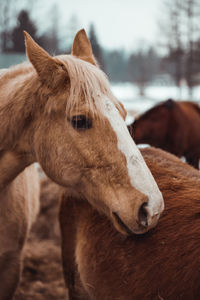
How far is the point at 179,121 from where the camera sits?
675 cm

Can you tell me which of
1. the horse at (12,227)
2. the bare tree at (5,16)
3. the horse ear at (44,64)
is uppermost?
the bare tree at (5,16)

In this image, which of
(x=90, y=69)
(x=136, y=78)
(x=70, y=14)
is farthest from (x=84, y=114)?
(x=136, y=78)

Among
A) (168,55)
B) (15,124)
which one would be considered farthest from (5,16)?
(168,55)

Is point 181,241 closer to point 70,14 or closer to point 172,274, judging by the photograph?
point 172,274

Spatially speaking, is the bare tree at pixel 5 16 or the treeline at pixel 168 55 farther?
the treeline at pixel 168 55

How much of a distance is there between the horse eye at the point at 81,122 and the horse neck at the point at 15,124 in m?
0.33

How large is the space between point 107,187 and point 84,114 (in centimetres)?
40

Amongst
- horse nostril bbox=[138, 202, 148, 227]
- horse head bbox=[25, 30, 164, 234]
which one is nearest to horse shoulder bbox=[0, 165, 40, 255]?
horse head bbox=[25, 30, 164, 234]

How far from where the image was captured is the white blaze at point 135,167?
145 centimetres

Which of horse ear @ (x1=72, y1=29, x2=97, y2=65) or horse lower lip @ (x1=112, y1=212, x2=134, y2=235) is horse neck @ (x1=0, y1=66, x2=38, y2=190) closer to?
horse ear @ (x1=72, y1=29, x2=97, y2=65)

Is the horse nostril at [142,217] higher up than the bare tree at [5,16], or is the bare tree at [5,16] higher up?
the bare tree at [5,16]

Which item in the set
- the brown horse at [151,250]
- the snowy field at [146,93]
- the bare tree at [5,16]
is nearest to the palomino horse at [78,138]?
the brown horse at [151,250]

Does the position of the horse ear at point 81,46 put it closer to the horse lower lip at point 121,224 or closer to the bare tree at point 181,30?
the horse lower lip at point 121,224

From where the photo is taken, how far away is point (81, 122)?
1629mm
